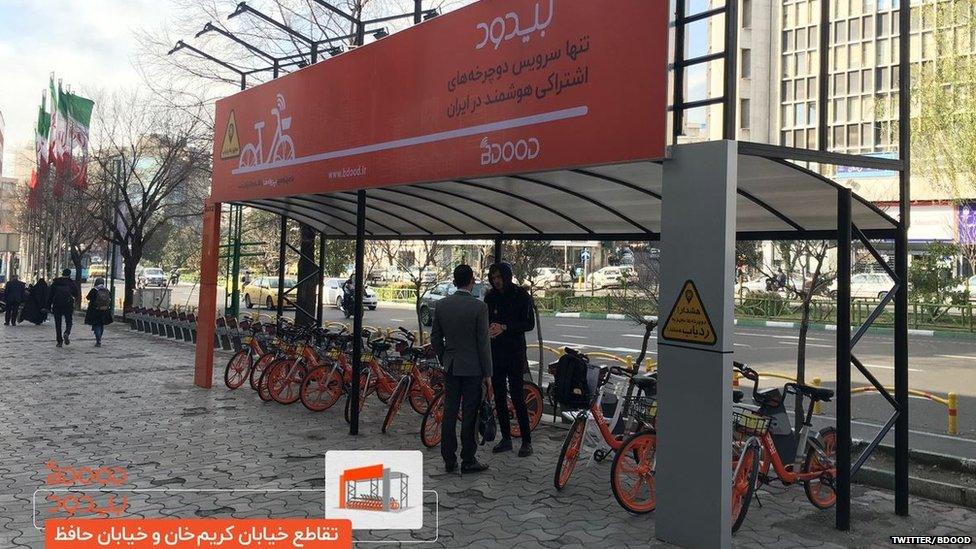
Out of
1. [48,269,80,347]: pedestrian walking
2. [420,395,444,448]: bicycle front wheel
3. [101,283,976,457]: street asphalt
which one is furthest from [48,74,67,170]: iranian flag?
[420,395,444,448]: bicycle front wheel

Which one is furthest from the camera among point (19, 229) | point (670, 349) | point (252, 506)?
point (19, 229)

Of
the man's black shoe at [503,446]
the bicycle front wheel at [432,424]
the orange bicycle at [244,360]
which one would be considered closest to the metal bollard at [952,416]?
the man's black shoe at [503,446]

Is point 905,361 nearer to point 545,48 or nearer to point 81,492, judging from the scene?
point 545,48

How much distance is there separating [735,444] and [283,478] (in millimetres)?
3561

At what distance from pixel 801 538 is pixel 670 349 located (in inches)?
61.5

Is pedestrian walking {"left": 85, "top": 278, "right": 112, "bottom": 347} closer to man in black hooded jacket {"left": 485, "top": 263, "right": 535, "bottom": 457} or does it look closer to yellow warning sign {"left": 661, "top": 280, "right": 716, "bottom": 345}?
man in black hooded jacket {"left": 485, "top": 263, "right": 535, "bottom": 457}

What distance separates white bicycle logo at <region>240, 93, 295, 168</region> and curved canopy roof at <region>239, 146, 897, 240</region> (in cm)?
56

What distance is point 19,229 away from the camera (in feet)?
182

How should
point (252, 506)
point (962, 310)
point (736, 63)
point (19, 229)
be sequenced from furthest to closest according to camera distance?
point (19, 229)
point (962, 310)
point (252, 506)
point (736, 63)

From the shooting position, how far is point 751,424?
5.56 m

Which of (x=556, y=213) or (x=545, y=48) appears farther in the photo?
(x=556, y=213)

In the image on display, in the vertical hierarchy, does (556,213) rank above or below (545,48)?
below

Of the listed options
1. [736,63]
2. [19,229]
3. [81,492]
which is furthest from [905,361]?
[19,229]

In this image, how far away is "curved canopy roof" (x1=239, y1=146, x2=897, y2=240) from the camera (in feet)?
19.3
